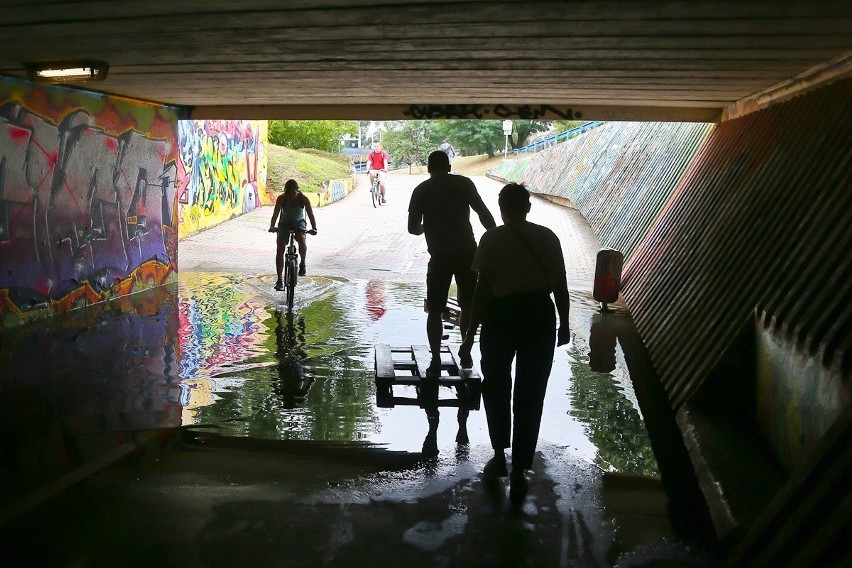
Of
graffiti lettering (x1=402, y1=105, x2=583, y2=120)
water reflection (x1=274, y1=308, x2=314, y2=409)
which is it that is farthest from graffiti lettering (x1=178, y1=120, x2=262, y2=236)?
water reflection (x1=274, y1=308, x2=314, y2=409)

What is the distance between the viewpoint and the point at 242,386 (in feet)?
25.0

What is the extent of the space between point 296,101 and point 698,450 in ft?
27.3

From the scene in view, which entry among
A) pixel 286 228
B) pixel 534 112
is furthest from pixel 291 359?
pixel 534 112

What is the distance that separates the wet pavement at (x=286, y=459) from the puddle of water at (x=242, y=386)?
3 centimetres

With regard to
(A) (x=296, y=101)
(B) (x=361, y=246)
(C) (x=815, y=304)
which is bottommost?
(B) (x=361, y=246)

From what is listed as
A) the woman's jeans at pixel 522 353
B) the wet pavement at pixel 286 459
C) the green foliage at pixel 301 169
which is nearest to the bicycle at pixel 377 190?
the green foliage at pixel 301 169

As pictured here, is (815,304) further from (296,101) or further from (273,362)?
(296,101)

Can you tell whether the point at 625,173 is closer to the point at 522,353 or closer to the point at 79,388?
the point at 79,388

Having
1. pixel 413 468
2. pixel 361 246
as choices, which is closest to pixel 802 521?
pixel 413 468

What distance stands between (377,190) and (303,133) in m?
16.2

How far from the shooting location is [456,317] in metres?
11.6

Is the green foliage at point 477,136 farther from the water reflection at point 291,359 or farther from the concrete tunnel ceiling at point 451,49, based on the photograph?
the water reflection at point 291,359

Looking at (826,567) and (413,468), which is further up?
(826,567)

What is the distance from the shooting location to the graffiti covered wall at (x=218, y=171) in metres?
20.9
